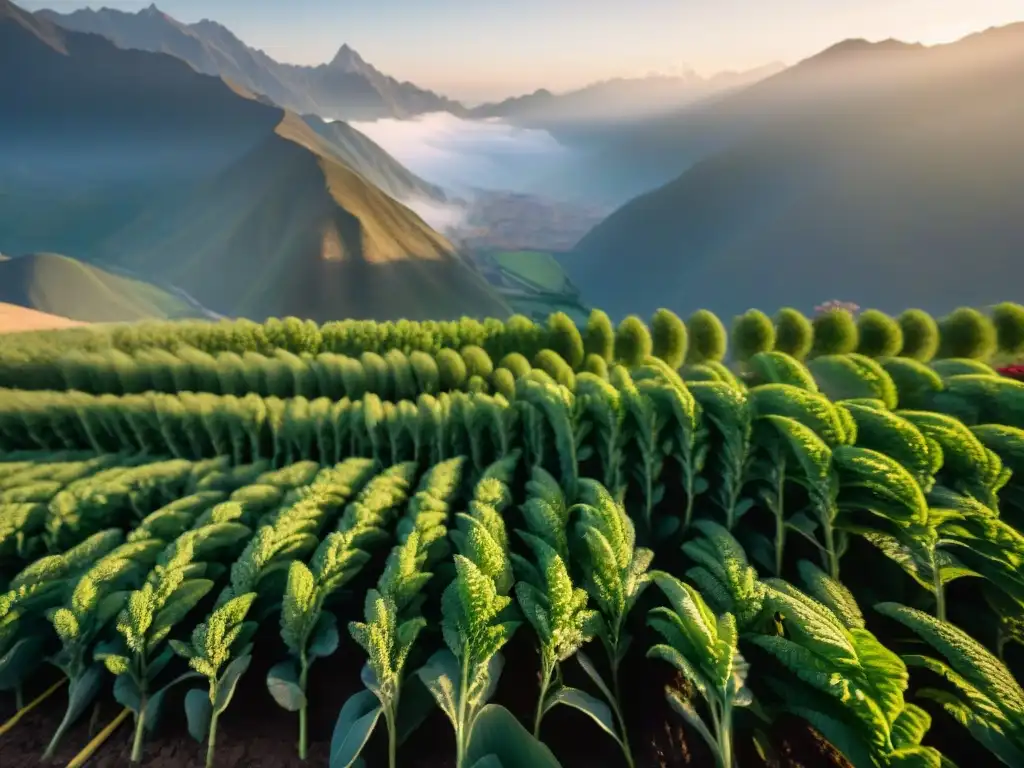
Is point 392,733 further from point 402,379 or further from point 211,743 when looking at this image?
point 402,379

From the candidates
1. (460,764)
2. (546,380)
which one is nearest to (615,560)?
(460,764)

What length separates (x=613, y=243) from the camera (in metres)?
33.0

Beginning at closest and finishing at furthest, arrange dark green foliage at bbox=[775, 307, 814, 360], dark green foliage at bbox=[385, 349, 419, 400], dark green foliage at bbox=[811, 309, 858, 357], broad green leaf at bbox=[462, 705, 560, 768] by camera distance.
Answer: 1. broad green leaf at bbox=[462, 705, 560, 768]
2. dark green foliage at bbox=[385, 349, 419, 400]
3. dark green foliage at bbox=[811, 309, 858, 357]
4. dark green foliage at bbox=[775, 307, 814, 360]

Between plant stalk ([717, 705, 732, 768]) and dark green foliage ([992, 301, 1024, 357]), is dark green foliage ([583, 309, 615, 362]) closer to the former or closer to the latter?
dark green foliage ([992, 301, 1024, 357])

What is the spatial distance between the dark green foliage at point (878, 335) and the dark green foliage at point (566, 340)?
2.99m

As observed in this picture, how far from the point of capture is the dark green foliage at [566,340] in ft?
20.6

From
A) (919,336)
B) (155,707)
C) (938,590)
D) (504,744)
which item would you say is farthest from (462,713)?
(919,336)

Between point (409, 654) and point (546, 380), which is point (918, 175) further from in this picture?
point (409, 654)

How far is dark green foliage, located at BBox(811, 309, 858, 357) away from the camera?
5992 millimetres

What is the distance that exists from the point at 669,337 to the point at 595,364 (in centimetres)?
104

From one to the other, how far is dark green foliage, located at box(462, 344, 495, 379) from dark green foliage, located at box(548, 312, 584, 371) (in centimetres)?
118

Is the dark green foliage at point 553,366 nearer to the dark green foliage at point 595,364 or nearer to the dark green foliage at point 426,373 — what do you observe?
the dark green foliage at point 595,364

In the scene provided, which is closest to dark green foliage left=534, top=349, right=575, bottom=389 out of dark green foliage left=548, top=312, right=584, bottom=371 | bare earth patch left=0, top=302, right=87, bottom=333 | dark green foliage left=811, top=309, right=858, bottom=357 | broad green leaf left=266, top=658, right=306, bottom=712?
dark green foliage left=548, top=312, right=584, bottom=371

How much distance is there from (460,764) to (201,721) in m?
1.03
